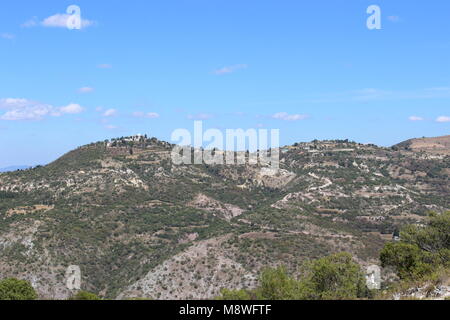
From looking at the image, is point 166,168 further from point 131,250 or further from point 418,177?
point 418,177

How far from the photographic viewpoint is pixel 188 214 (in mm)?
101812

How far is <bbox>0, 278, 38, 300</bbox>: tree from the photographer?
43250 mm

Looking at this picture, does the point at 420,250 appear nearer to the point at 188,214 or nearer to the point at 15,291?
the point at 15,291

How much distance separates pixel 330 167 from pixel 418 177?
93.7 ft

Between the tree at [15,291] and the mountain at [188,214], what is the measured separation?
20509 mm

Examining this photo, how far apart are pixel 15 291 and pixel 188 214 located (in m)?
58.9

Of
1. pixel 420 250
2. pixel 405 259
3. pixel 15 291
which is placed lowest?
pixel 15 291

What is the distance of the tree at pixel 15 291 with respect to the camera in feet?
142

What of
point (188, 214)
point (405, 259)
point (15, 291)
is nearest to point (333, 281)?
point (405, 259)

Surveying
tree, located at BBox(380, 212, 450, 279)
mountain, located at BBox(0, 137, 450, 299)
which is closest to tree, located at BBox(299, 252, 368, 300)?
tree, located at BBox(380, 212, 450, 279)

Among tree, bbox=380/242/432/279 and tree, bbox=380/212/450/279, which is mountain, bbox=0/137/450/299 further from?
tree, bbox=380/242/432/279

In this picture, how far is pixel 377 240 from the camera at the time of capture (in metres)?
82.0

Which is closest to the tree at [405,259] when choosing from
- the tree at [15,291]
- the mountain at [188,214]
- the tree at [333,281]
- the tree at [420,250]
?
the tree at [420,250]

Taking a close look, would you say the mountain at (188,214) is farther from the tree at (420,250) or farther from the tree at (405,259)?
the tree at (405,259)
